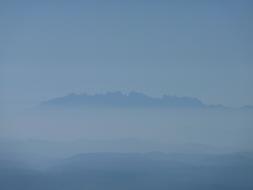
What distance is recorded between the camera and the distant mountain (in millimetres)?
4359

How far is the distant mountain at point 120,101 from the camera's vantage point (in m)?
4.36

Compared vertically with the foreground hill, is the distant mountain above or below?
above

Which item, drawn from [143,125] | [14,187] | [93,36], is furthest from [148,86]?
[14,187]

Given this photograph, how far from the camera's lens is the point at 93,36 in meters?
4.41

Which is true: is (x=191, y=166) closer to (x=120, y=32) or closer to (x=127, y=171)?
(x=127, y=171)

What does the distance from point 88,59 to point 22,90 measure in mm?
554

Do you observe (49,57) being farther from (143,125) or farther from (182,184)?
(182,184)

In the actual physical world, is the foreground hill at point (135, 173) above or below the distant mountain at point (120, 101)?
below

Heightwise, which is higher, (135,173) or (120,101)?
(120,101)

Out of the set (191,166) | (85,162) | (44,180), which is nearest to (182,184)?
(191,166)

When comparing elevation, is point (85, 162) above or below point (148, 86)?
below

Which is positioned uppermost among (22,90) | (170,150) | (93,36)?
(93,36)

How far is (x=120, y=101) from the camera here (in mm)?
4363

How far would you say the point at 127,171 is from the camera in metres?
4.38
